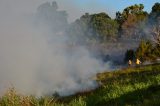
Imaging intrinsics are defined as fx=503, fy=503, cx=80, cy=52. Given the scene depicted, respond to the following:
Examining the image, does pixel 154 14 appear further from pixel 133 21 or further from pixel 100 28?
pixel 100 28

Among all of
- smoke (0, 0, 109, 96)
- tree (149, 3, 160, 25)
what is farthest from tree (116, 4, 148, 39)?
smoke (0, 0, 109, 96)

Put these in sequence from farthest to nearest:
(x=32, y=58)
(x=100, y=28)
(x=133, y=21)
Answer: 1. (x=100, y=28)
2. (x=133, y=21)
3. (x=32, y=58)

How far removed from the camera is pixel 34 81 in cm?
2970

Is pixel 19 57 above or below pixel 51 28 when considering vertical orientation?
below

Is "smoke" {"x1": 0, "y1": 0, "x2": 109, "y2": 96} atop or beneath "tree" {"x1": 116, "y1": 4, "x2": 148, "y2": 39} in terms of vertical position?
beneath

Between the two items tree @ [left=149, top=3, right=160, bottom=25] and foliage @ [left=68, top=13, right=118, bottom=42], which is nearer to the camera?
tree @ [left=149, top=3, right=160, bottom=25]

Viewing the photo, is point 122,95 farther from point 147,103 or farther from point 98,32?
point 98,32

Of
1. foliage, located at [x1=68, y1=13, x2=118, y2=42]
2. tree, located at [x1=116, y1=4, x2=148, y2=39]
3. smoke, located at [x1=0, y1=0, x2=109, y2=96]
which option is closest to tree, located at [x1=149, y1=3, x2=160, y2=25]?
tree, located at [x1=116, y1=4, x2=148, y2=39]

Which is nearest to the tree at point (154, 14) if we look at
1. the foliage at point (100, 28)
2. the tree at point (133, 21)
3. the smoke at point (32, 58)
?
the tree at point (133, 21)

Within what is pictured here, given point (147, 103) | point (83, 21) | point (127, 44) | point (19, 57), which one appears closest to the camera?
point (147, 103)

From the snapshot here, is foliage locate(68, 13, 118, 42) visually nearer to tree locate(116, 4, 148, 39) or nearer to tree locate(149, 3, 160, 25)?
tree locate(116, 4, 148, 39)

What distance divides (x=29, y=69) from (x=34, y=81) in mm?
1210

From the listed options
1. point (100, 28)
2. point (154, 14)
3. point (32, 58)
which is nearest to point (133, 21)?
point (154, 14)

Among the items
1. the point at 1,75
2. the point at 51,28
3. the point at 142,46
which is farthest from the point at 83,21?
the point at 1,75
